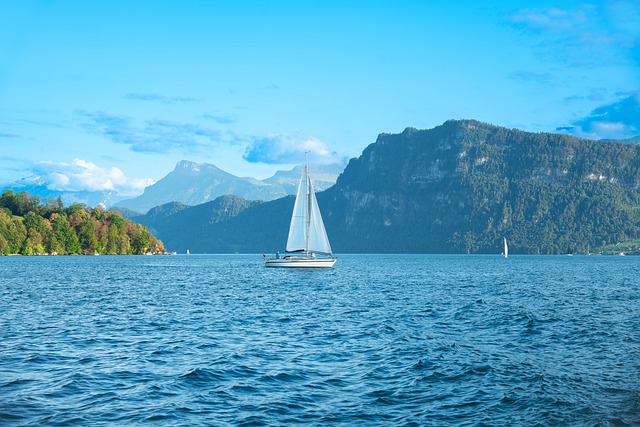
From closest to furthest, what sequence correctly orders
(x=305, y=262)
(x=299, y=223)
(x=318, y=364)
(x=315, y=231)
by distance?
(x=318, y=364)
(x=299, y=223)
(x=315, y=231)
(x=305, y=262)

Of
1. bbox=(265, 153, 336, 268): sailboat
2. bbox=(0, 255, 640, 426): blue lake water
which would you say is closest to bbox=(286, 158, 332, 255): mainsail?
bbox=(265, 153, 336, 268): sailboat

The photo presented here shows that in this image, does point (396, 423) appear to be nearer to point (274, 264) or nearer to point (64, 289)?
point (64, 289)

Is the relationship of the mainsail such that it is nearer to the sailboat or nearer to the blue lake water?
the sailboat

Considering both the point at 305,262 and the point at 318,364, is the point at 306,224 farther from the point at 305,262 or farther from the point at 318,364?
the point at 318,364

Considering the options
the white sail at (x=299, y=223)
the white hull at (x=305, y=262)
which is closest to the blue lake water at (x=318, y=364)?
the white sail at (x=299, y=223)

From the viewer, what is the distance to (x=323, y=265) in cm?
12825

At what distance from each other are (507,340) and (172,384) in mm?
21996

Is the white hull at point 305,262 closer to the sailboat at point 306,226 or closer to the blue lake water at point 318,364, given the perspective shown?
the sailboat at point 306,226

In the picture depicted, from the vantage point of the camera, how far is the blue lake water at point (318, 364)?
22.3 metres

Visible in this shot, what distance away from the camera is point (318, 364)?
30625 millimetres

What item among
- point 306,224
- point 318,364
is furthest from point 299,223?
point 318,364

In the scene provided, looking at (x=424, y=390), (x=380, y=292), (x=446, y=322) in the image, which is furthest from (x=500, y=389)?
(x=380, y=292)

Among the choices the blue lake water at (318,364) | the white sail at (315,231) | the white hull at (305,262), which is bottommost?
the blue lake water at (318,364)

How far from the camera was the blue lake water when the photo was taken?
22.3 m
